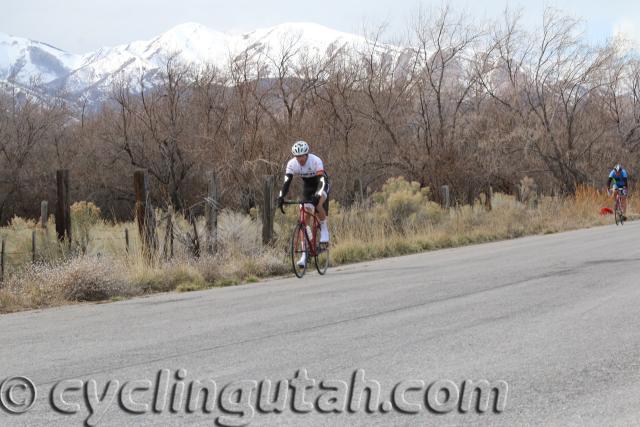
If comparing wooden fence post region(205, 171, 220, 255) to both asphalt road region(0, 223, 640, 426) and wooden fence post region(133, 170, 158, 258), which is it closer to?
wooden fence post region(133, 170, 158, 258)

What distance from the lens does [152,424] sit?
4.96 metres

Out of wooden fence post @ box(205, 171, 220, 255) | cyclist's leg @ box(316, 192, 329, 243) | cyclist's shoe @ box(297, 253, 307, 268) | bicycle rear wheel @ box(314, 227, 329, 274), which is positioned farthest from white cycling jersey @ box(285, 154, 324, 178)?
wooden fence post @ box(205, 171, 220, 255)

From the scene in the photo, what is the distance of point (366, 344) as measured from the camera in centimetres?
715

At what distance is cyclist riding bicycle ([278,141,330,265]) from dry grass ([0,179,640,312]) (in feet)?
4.90

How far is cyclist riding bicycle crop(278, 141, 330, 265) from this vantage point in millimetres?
13344

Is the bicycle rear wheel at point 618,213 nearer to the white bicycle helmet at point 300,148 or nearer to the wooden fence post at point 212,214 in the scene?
the wooden fence post at point 212,214

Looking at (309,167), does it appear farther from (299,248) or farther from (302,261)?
(302,261)

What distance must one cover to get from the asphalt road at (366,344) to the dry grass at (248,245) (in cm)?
94

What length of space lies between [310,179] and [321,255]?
1.58 m

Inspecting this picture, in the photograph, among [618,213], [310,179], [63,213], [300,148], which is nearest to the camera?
[300,148]

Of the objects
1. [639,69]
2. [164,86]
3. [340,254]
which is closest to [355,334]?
[340,254]

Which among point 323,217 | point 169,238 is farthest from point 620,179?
point 169,238

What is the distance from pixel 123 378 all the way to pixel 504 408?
2.73 m

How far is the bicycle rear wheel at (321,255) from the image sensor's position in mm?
14206
